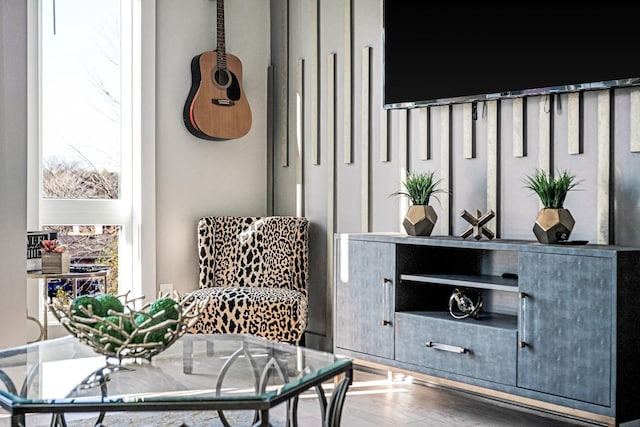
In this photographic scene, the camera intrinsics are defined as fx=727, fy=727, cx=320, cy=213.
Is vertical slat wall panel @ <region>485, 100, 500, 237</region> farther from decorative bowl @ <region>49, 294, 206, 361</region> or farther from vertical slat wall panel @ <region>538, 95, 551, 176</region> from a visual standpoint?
decorative bowl @ <region>49, 294, 206, 361</region>

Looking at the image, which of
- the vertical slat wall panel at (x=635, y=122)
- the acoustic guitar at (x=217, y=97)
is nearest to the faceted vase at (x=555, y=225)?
the vertical slat wall panel at (x=635, y=122)

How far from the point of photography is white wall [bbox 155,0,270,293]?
13.4 feet

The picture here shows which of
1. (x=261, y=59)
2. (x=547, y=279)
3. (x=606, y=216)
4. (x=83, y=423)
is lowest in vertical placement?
(x=83, y=423)

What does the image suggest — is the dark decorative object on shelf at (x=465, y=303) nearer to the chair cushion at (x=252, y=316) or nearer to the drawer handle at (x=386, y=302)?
the drawer handle at (x=386, y=302)

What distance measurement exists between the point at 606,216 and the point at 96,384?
1.90 metres

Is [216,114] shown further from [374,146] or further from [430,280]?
[430,280]

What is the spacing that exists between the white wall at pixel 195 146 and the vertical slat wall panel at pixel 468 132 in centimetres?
157

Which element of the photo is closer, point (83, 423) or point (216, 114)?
point (83, 423)

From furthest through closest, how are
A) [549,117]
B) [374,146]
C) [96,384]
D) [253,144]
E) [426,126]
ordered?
[253,144] → [374,146] → [426,126] → [549,117] → [96,384]

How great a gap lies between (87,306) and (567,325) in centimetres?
155

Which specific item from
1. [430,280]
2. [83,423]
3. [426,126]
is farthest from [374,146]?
[83,423]

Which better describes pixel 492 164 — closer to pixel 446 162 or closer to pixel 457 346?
pixel 446 162

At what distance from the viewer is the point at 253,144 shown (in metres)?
4.42

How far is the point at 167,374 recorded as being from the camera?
186 centimetres
